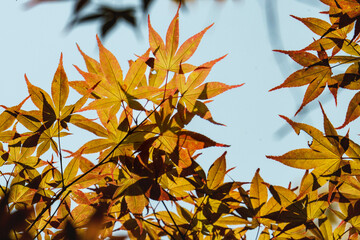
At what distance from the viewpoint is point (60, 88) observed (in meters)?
0.91

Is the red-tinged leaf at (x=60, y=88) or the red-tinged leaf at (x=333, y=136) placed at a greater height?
the red-tinged leaf at (x=60, y=88)

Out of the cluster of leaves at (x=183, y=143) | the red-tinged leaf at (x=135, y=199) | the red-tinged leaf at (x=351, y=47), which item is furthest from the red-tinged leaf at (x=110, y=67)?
the red-tinged leaf at (x=351, y=47)

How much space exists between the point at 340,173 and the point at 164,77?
0.52 meters

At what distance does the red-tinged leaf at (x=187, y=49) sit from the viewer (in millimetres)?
917

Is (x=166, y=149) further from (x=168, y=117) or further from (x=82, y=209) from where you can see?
(x=82, y=209)

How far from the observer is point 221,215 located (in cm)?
96

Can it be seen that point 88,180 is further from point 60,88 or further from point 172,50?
point 172,50

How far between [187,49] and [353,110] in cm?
45

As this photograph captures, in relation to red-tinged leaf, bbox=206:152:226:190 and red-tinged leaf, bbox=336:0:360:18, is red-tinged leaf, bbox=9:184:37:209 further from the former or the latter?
red-tinged leaf, bbox=336:0:360:18

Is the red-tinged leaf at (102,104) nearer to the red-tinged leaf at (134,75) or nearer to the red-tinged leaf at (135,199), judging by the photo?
the red-tinged leaf at (134,75)

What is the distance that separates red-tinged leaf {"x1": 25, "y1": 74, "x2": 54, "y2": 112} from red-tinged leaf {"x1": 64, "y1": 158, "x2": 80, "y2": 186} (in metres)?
0.16

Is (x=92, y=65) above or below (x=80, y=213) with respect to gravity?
above

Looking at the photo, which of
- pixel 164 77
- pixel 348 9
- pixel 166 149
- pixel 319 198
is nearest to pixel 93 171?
pixel 166 149

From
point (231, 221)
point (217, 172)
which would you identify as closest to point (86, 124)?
point (217, 172)
